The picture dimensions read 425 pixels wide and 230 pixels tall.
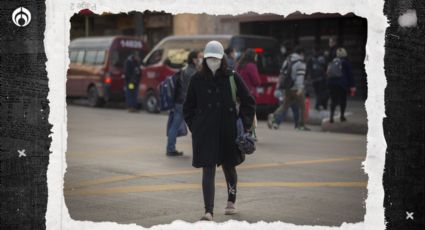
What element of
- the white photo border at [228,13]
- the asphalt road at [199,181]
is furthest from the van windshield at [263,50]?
the white photo border at [228,13]

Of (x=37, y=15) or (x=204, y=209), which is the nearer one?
(x=37, y=15)

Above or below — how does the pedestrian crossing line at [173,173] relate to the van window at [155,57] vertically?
below

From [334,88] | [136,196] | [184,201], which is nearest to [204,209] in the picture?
[184,201]

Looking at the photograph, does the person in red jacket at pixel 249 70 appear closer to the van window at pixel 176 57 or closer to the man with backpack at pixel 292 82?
the man with backpack at pixel 292 82

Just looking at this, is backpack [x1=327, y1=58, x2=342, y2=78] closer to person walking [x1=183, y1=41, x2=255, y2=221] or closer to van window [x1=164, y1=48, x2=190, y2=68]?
van window [x1=164, y1=48, x2=190, y2=68]

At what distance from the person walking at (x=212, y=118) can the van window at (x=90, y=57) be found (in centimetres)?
1788

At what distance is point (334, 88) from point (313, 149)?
13.8ft

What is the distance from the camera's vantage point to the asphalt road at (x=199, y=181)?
762cm

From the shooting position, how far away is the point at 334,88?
17.4 m

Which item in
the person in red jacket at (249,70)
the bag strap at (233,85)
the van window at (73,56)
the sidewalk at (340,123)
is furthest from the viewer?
the van window at (73,56)

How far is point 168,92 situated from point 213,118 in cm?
522

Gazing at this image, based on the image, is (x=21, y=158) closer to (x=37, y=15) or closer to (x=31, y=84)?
(x=31, y=84)

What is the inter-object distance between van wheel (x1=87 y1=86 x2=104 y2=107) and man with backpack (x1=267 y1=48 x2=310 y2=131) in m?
9.14

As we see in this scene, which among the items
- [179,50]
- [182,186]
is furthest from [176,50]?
[182,186]
